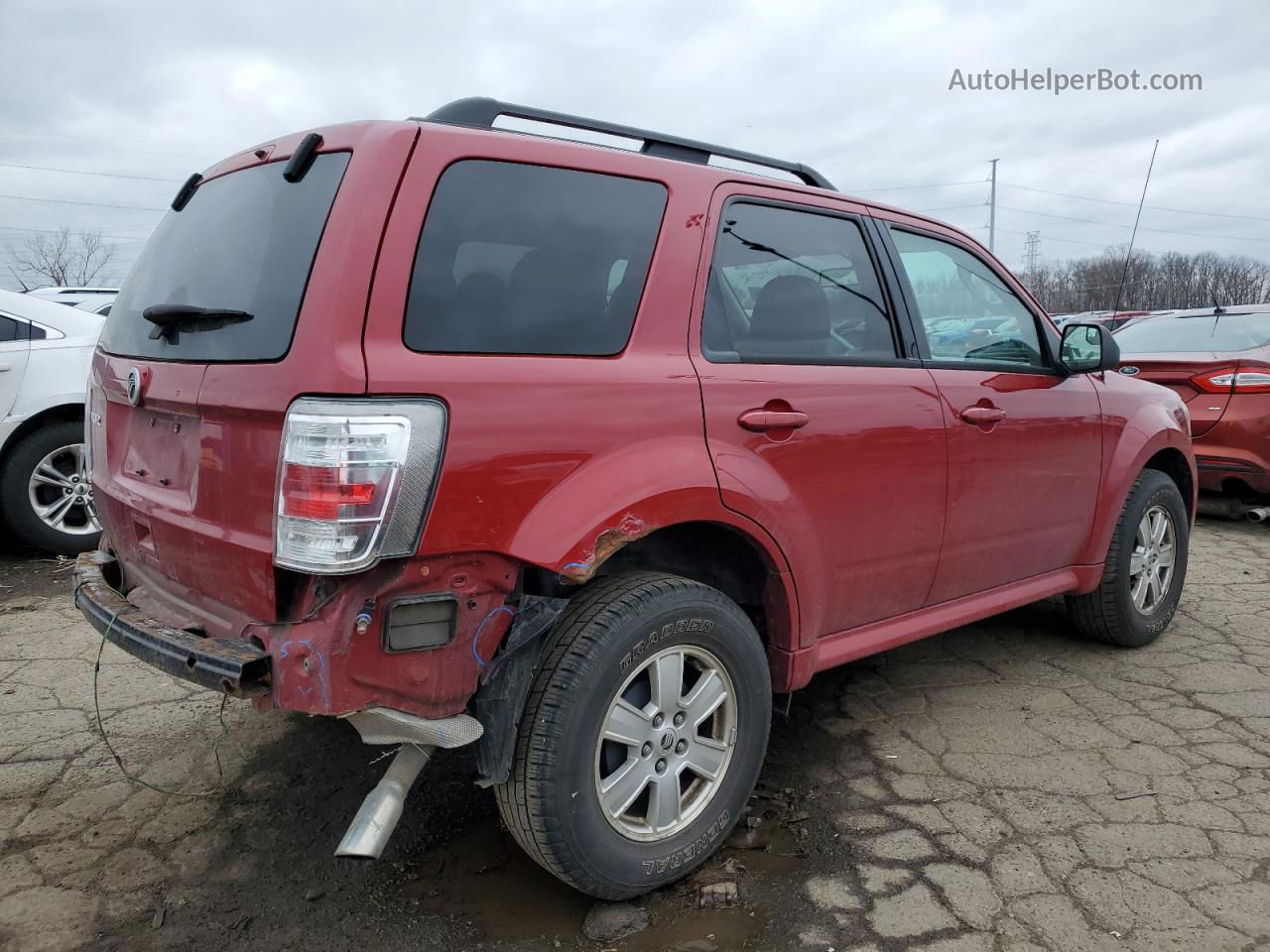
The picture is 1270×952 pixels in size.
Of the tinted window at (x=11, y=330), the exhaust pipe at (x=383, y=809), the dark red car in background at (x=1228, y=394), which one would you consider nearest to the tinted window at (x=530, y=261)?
the exhaust pipe at (x=383, y=809)

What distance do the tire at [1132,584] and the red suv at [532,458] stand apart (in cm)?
129

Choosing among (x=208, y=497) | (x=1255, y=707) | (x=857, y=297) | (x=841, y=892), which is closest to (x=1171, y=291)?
(x=1255, y=707)

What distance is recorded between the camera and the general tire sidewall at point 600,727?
2160mm

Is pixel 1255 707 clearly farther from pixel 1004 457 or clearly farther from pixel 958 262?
pixel 958 262

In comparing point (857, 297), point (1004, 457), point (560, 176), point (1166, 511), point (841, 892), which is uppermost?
point (560, 176)

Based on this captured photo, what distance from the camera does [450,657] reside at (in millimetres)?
2062

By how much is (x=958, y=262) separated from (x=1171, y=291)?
9922 millimetres

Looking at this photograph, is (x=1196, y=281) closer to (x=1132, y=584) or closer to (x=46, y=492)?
(x=1132, y=584)

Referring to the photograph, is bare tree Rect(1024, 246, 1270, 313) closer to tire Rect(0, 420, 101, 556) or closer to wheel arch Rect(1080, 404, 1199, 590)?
wheel arch Rect(1080, 404, 1199, 590)

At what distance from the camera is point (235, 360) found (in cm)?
212

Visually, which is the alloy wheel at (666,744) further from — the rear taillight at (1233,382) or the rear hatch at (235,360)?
the rear taillight at (1233,382)

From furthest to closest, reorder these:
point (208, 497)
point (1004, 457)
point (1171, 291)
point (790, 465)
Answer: point (1171, 291), point (1004, 457), point (790, 465), point (208, 497)

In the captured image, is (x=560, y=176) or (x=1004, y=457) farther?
(x=1004, y=457)

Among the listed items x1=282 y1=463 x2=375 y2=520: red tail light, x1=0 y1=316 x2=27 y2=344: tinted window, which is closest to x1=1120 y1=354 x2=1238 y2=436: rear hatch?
x1=282 y1=463 x2=375 y2=520: red tail light
